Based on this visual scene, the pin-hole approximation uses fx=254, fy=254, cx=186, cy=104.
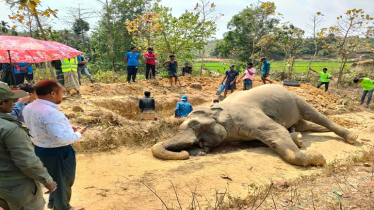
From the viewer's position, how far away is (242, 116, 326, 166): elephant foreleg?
17.2 feet

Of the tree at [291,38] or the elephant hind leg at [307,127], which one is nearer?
the elephant hind leg at [307,127]

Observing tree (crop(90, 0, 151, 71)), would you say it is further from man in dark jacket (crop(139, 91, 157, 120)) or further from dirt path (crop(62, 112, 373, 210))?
dirt path (crop(62, 112, 373, 210))

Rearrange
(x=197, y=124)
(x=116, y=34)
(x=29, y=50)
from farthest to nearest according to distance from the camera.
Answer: (x=116, y=34) → (x=197, y=124) → (x=29, y=50)

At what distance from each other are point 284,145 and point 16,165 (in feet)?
16.1

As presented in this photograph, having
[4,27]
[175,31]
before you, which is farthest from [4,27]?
[175,31]

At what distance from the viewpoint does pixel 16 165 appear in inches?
85.2

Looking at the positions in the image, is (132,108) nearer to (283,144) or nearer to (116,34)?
(283,144)

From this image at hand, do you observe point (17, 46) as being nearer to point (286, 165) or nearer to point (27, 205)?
point (27, 205)

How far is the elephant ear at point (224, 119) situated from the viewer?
19.6 feet

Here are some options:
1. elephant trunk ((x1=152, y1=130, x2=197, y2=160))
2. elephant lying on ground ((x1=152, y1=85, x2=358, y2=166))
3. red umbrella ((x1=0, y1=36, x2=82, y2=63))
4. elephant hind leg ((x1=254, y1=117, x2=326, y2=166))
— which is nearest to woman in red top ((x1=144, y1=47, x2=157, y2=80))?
elephant lying on ground ((x1=152, y1=85, x2=358, y2=166))

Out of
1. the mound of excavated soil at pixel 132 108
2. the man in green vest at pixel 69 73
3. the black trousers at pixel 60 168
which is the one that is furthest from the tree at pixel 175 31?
the black trousers at pixel 60 168

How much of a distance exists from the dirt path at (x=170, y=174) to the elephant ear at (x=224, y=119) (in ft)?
2.11

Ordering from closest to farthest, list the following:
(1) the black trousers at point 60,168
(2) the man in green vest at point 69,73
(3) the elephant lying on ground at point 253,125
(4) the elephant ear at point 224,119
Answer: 1. (1) the black trousers at point 60,168
2. (3) the elephant lying on ground at point 253,125
3. (4) the elephant ear at point 224,119
4. (2) the man in green vest at point 69,73

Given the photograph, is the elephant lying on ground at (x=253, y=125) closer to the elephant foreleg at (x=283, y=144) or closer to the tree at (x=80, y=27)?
the elephant foreleg at (x=283, y=144)
